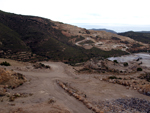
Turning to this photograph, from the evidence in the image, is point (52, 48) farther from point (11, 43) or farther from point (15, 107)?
point (15, 107)

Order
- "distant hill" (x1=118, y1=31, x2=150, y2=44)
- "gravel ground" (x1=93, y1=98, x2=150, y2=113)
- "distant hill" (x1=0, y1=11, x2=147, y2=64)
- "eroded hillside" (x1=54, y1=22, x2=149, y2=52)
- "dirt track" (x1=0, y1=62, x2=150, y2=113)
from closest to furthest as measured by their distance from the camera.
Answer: "dirt track" (x1=0, y1=62, x2=150, y2=113)
"gravel ground" (x1=93, y1=98, x2=150, y2=113)
"distant hill" (x1=0, y1=11, x2=147, y2=64)
"eroded hillside" (x1=54, y1=22, x2=149, y2=52)
"distant hill" (x1=118, y1=31, x2=150, y2=44)

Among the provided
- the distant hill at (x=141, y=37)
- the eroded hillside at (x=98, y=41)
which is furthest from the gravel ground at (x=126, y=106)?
the distant hill at (x=141, y=37)

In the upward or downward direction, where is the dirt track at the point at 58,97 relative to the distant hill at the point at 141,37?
downward

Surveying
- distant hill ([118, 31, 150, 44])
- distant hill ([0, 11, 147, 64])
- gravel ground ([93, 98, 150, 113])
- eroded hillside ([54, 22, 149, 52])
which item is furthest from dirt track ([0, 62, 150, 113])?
distant hill ([118, 31, 150, 44])

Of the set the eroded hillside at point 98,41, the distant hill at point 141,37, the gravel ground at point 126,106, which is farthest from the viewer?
the distant hill at point 141,37

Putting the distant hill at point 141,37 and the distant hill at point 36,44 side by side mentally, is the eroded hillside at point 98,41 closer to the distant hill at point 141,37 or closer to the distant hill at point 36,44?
the distant hill at point 36,44

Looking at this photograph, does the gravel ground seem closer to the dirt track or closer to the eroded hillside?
the dirt track

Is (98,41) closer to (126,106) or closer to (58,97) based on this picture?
(126,106)

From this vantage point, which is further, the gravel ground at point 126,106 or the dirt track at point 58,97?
the gravel ground at point 126,106

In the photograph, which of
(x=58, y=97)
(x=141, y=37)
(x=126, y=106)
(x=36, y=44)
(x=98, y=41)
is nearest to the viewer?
(x=126, y=106)

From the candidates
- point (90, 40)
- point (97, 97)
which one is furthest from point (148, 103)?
point (90, 40)

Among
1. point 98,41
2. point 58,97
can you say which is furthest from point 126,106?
point 98,41
